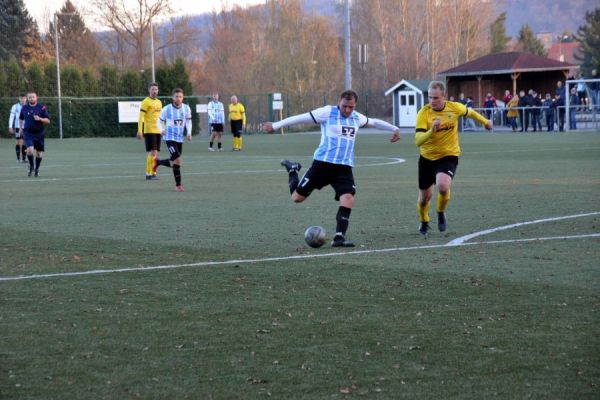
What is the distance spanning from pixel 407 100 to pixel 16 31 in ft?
149

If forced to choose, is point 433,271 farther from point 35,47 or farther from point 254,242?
point 35,47

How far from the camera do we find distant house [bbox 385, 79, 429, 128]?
6831 centimetres

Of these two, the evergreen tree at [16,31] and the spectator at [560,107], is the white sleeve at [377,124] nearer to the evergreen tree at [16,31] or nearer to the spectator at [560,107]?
the spectator at [560,107]

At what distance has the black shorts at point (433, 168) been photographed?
1216 cm

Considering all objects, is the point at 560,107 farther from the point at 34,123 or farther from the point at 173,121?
the point at 173,121

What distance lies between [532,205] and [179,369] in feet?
32.0

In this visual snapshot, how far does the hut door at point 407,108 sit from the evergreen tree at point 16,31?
42253 millimetres

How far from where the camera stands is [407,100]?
228ft

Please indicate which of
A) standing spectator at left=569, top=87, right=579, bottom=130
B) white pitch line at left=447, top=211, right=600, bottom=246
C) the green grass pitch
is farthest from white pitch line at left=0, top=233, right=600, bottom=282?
standing spectator at left=569, top=87, right=579, bottom=130

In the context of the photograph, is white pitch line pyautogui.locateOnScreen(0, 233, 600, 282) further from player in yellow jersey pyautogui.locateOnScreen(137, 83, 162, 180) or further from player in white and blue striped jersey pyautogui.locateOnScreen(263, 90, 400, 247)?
player in yellow jersey pyautogui.locateOnScreen(137, 83, 162, 180)

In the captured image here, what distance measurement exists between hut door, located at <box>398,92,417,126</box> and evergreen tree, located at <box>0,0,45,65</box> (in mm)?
42253

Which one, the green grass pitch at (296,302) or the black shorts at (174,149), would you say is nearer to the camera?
the green grass pitch at (296,302)

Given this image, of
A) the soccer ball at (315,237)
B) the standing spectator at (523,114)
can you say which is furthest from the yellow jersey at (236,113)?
the soccer ball at (315,237)

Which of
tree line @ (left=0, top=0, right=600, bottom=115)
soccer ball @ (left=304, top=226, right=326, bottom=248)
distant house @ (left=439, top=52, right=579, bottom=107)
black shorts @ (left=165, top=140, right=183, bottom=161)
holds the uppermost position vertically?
tree line @ (left=0, top=0, right=600, bottom=115)
